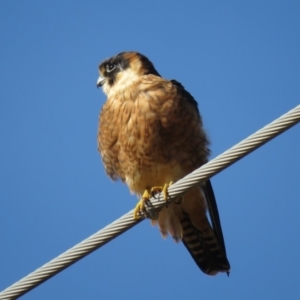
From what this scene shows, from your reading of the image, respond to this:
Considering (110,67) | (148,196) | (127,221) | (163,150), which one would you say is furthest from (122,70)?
(127,221)

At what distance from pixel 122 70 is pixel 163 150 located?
101cm

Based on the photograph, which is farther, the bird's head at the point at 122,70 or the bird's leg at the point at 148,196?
the bird's head at the point at 122,70

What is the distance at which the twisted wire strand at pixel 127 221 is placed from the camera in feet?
8.84

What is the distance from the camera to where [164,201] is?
3783mm

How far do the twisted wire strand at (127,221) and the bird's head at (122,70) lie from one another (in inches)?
73.6

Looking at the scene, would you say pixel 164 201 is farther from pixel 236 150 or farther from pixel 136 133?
pixel 236 150

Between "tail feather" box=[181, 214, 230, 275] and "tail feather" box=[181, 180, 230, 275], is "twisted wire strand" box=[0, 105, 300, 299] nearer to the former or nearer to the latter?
"tail feather" box=[181, 180, 230, 275]

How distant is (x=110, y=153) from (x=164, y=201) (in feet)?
2.73

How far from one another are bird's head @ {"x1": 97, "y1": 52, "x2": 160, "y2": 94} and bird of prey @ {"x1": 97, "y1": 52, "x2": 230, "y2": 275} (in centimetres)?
2

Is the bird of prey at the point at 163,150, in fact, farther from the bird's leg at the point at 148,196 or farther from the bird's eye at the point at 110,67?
the bird's eye at the point at 110,67

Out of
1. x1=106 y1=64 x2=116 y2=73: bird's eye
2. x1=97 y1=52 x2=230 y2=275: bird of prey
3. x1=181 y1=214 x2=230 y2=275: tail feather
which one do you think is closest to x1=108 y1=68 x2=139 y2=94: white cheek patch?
x1=97 y1=52 x2=230 y2=275: bird of prey

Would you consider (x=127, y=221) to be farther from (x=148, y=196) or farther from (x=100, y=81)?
(x=100, y=81)

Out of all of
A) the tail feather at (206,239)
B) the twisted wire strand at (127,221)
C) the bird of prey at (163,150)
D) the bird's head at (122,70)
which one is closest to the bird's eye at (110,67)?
the bird's head at (122,70)

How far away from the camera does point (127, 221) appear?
3.04 m
